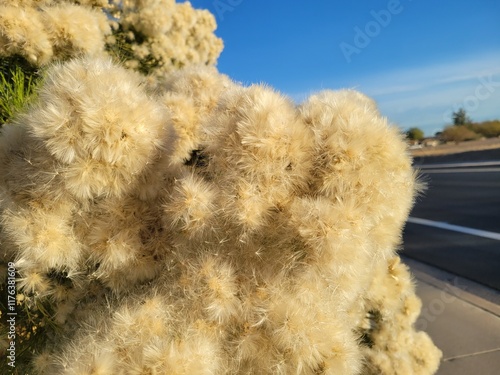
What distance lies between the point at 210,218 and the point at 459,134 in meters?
30.0

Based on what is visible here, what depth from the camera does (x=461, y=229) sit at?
7941mm

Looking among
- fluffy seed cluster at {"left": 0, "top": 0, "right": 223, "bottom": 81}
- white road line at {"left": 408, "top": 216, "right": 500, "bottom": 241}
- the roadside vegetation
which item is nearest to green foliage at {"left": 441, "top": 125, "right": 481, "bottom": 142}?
the roadside vegetation

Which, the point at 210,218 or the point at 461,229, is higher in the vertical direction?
the point at 210,218

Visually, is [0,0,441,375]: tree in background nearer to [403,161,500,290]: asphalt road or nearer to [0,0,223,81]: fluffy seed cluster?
[0,0,223,81]: fluffy seed cluster

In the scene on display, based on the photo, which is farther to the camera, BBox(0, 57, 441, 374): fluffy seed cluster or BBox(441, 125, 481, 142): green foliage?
BBox(441, 125, 481, 142): green foliage

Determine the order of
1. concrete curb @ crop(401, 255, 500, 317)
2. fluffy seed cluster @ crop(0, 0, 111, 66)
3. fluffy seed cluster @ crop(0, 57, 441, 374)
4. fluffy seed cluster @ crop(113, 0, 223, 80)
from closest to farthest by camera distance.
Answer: fluffy seed cluster @ crop(0, 57, 441, 374)
fluffy seed cluster @ crop(0, 0, 111, 66)
fluffy seed cluster @ crop(113, 0, 223, 80)
concrete curb @ crop(401, 255, 500, 317)

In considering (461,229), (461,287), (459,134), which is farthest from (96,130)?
(459,134)

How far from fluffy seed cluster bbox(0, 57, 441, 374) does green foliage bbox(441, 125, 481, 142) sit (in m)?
28.4

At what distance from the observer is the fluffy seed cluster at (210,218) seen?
1.03 m

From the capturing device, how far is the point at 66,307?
4.73 ft

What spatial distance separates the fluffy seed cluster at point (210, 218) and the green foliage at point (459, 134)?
2836 centimetres

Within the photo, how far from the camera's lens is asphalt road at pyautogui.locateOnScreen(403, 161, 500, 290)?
19.2 ft

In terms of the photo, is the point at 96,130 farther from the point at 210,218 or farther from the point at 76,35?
the point at 76,35

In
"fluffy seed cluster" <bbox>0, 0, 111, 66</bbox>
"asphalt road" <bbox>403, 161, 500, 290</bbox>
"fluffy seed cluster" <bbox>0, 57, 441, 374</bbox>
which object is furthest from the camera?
"asphalt road" <bbox>403, 161, 500, 290</bbox>
